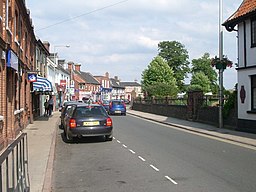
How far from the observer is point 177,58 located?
261ft

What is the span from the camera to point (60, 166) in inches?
366

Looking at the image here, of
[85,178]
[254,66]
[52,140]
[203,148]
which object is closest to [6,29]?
[52,140]

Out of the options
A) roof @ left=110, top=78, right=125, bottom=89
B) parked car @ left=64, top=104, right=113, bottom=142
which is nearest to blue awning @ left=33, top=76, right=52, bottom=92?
parked car @ left=64, top=104, right=113, bottom=142

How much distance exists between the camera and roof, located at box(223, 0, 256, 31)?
1706 cm

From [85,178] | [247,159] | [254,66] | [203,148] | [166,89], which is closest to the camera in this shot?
[85,178]

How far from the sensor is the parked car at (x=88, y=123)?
534 inches

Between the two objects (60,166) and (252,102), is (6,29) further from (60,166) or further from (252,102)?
(252,102)

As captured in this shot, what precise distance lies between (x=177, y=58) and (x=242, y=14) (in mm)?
62422

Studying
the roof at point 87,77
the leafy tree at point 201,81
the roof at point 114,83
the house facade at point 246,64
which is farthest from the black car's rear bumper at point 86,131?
the roof at point 114,83

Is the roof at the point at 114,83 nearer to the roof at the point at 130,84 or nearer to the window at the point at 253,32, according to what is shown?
the roof at the point at 130,84

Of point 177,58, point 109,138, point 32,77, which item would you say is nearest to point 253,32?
point 109,138

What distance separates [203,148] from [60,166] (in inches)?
209

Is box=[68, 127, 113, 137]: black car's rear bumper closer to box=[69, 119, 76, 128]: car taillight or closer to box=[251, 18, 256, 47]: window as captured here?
box=[69, 119, 76, 128]: car taillight

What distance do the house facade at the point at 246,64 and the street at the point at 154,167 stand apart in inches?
183
